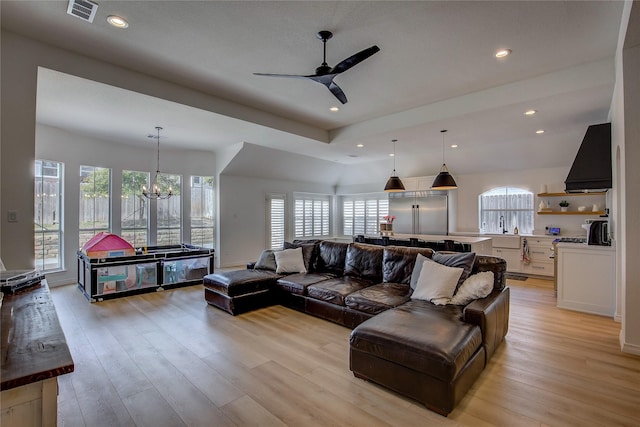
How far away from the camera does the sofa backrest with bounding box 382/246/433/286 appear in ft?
13.5

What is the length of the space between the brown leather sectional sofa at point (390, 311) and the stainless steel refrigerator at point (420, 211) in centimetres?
417

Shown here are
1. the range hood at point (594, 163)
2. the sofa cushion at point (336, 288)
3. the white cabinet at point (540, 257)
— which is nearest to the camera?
the sofa cushion at point (336, 288)

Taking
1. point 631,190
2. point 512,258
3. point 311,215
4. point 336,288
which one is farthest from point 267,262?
point 512,258

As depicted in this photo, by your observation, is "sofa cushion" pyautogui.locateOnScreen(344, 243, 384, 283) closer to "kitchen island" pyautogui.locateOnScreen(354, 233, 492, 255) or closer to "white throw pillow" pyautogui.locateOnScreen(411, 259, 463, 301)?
"white throw pillow" pyautogui.locateOnScreen(411, 259, 463, 301)

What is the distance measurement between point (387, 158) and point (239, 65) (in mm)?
5642

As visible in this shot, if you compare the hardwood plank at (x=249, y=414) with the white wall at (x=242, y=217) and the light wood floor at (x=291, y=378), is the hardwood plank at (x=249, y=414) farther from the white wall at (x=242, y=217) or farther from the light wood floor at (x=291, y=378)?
the white wall at (x=242, y=217)

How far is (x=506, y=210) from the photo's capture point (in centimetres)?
751

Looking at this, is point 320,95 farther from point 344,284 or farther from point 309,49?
point 344,284

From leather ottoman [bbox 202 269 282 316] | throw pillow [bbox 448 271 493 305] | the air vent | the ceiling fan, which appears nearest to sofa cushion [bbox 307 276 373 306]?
leather ottoman [bbox 202 269 282 316]

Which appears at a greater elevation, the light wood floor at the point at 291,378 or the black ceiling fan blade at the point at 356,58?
the black ceiling fan blade at the point at 356,58

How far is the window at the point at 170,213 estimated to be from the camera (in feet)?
24.1

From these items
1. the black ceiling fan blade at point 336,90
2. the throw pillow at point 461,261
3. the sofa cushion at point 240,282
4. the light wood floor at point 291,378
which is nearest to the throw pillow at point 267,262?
the sofa cushion at point 240,282

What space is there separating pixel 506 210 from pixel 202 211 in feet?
25.0

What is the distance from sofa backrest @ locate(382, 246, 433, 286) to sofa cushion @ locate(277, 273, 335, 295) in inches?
35.2
